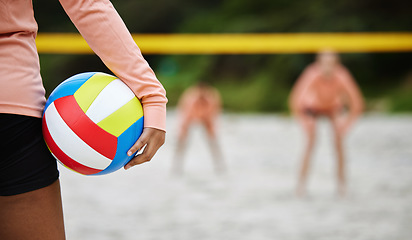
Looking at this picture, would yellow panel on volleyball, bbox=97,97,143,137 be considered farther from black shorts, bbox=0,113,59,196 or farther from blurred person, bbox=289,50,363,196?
blurred person, bbox=289,50,363,196

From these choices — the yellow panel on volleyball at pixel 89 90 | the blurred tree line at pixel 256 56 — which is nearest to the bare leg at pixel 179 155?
the yellow panel on volleyball at pixel 89 90

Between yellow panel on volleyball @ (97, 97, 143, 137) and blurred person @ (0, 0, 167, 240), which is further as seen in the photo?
yellow panel on volleyball @ (97, 97, 143, 137)

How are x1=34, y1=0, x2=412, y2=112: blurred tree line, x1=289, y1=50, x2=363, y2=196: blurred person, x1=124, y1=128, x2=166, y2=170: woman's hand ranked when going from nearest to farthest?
x1=124, y1=128, x2=166, y2=170: woman's hand < x1=289, y1=50, x2=363, y2=196: blurred person < x1=34, y1=0, x2=412, y2=112: blurred tree line

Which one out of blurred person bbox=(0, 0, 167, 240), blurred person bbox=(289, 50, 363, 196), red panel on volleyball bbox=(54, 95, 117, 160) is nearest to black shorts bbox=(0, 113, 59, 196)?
blurred person bbox=(0, 0, 167, 240)

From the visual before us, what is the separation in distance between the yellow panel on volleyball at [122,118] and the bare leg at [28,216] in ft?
0.66

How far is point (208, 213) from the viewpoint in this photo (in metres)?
4.29

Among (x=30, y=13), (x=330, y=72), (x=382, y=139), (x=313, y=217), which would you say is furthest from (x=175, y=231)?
(x=382, y=139)

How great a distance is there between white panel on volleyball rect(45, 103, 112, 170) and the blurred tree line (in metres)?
12.7

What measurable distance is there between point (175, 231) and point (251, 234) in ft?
1.80

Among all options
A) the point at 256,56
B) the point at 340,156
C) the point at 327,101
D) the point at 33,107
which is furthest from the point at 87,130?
the point at 256,56

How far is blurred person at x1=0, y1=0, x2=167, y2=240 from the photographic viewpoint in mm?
1112

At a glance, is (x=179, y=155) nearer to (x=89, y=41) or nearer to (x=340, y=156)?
(x=340, y=156)

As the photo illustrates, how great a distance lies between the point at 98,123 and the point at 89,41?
199 millimetres

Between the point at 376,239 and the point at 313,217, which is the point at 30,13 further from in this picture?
the point at 313,217
